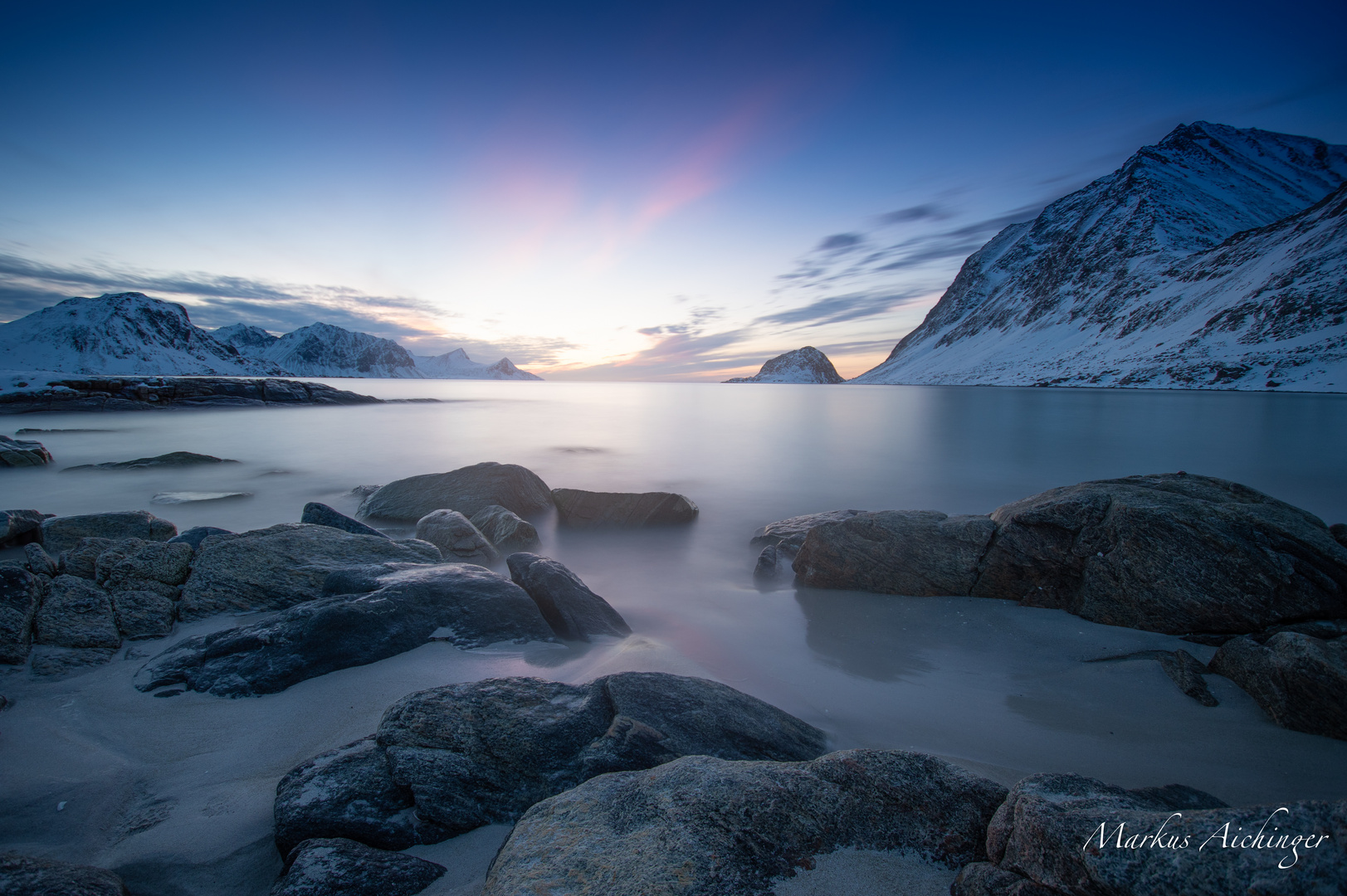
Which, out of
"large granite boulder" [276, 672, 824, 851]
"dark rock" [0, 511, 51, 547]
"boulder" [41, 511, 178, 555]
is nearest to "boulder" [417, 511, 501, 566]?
"boulder" [41, 511, 178, 555]

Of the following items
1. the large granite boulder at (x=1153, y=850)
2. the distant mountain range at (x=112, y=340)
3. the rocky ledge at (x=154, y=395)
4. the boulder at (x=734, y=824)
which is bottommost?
the boulder at (x=734, y=824)

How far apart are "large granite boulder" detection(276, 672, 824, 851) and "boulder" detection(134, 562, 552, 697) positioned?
4.39 ft

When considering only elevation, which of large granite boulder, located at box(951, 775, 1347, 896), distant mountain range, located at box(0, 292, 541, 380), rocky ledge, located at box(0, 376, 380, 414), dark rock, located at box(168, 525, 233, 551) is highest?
distant mountain range, located at box(0, 292, 541, 380)

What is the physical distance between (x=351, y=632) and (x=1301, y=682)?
21.9 feet

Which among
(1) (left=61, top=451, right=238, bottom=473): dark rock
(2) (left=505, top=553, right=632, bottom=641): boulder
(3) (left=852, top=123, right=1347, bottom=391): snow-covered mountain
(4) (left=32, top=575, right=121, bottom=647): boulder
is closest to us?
(4) (left=32, top=575, right=121, bottom=647): boulder

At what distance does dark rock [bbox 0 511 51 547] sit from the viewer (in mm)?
6684

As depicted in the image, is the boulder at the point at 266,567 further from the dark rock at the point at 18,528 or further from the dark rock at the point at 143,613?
the dark rock at the point at 18,528

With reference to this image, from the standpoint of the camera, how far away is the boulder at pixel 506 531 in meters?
8.19

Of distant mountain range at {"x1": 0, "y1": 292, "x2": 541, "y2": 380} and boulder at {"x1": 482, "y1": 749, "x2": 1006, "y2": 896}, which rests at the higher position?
distant mountain range at {"x1": 0, "y1": 292, "x2": 541, "y2": 380}

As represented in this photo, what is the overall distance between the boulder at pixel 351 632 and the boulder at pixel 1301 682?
542cm

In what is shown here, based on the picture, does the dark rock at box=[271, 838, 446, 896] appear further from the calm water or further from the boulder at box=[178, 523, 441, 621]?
the boulder at box=[178, 523, 441, 621]

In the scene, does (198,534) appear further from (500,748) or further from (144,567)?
(500,748)

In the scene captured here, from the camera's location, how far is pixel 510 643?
4.57 meters

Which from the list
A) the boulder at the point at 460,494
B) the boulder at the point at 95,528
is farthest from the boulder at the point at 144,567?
the boulder at the point at 460,494
